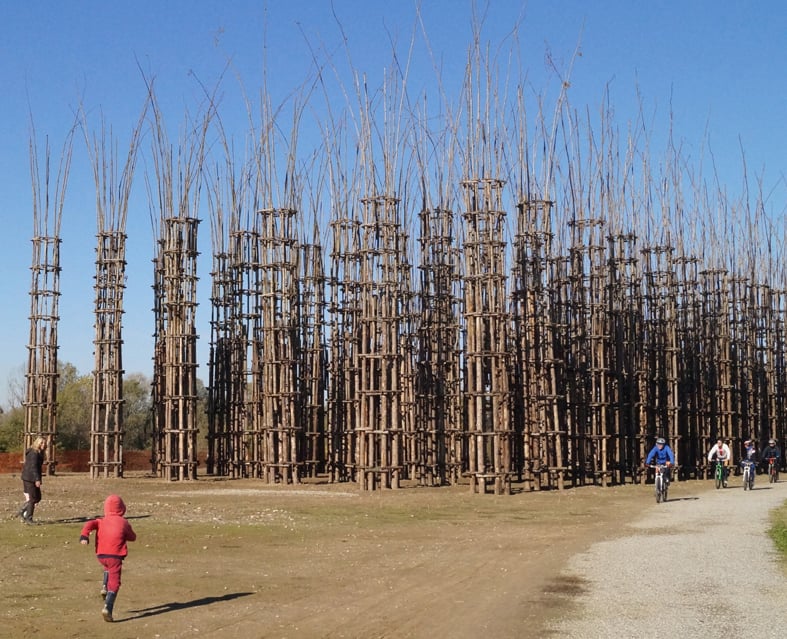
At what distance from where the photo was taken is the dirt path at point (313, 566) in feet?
31.8

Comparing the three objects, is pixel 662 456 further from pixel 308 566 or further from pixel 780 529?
pixel 308 566

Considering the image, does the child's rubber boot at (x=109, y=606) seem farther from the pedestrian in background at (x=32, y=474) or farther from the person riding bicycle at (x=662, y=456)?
the person riding bicycle at (x=662, y=456)

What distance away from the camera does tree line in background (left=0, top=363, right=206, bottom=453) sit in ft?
184

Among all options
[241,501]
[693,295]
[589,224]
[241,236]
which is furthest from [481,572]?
[693,295]

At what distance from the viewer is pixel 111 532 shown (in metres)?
9.90

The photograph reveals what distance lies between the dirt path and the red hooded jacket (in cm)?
64

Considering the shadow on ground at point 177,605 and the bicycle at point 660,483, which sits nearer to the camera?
the shadow on ground at point 177,605

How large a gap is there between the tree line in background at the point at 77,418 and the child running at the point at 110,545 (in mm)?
42934

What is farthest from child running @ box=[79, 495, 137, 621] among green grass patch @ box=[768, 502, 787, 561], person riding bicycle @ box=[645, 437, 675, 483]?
person riding bicycle @ box=[645, 437, 675, 483]

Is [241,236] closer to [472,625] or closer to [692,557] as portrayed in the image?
[692,557]

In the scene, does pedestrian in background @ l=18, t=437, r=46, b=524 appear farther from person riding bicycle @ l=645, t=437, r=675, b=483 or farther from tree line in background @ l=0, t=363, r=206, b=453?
tree line in background @ l=0, t=363, r=206, b=453

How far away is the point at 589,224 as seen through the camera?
29656mm

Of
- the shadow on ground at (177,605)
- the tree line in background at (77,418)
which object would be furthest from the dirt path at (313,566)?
the tree line in background at (77,418)

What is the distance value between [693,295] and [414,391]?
11021 mm
